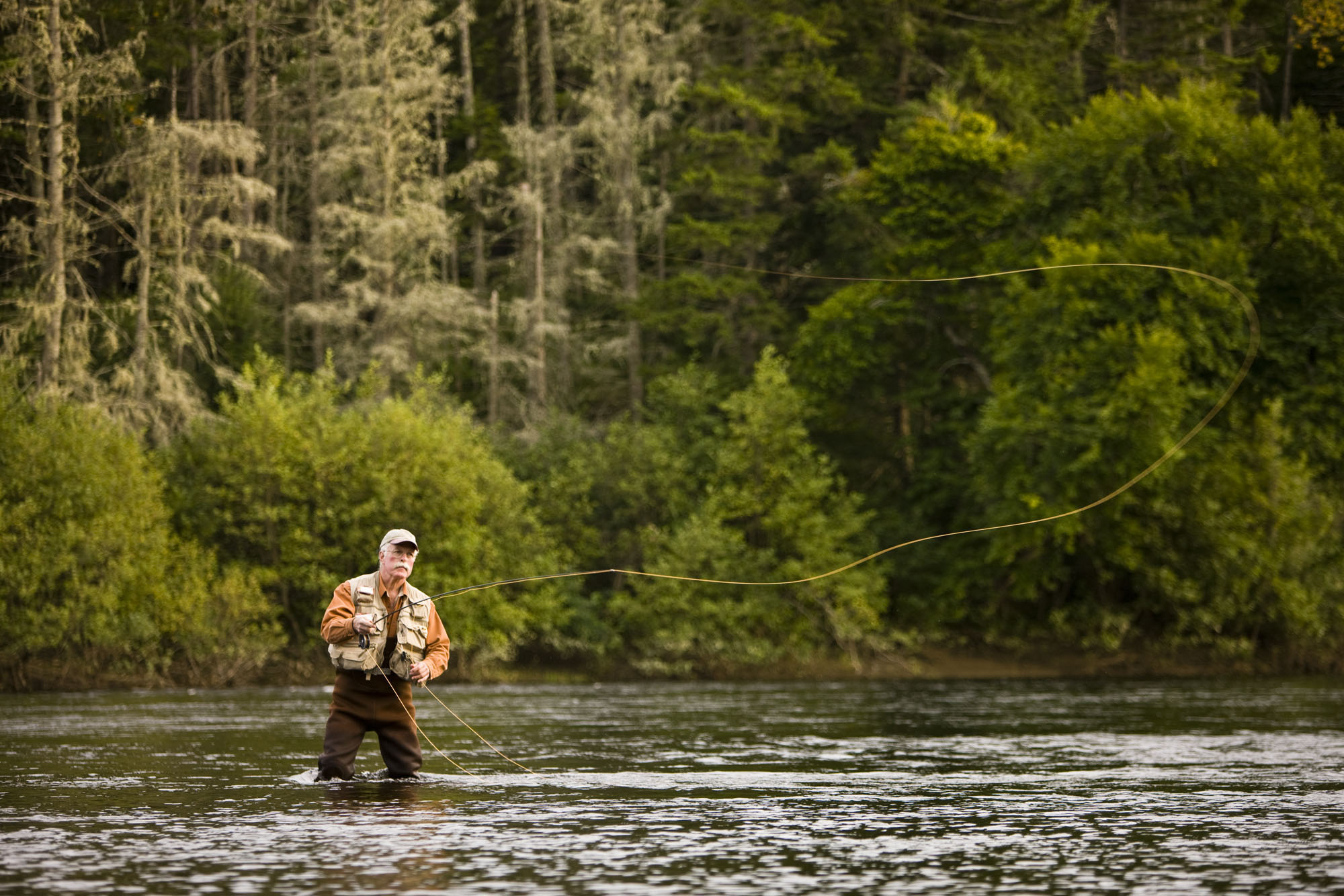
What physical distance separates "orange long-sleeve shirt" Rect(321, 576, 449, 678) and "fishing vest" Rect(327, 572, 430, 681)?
1.3 inches

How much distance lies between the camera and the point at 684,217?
44281 mm

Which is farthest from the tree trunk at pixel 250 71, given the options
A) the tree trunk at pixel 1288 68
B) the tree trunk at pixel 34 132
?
the tree trunk at pixel 1288 68

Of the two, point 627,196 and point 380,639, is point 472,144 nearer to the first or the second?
point 627,196

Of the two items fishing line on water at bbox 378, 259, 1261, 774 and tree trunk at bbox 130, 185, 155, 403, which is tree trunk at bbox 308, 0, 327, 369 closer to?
tree trunk at bbox 130, 185, 155, 403

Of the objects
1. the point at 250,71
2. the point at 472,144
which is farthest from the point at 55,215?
the point at 472,144

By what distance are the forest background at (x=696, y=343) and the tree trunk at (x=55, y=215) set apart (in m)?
0.17

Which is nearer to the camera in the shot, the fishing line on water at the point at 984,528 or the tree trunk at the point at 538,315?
the fishing line on water at the point at 984,528

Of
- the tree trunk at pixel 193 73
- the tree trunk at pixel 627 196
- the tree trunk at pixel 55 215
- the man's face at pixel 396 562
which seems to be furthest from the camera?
the tree trunk at pixel 627 196

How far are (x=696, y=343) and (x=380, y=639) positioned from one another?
34163mm

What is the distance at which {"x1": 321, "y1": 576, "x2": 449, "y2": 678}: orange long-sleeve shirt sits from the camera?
11.8m

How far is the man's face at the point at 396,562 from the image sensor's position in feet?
38.3

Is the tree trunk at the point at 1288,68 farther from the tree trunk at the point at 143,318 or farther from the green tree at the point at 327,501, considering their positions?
the tree trunk at the point at 143,318

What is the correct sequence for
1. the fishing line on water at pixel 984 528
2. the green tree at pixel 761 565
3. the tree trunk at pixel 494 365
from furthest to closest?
1. the tree trunk at pixel 494 365
2. the green tree at pixel 761 565
3. the fishing line on water at pixel 984 528

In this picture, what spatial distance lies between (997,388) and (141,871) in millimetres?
31202
